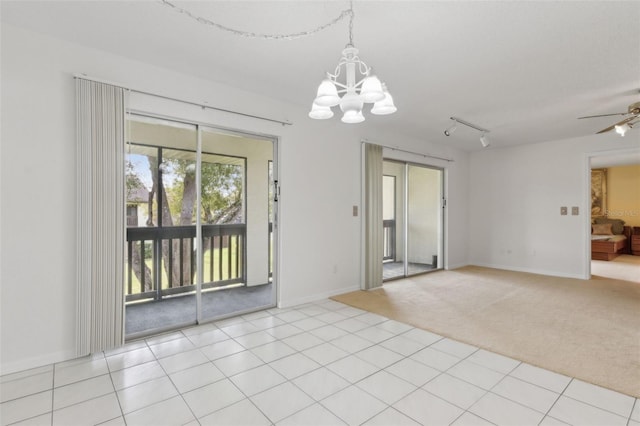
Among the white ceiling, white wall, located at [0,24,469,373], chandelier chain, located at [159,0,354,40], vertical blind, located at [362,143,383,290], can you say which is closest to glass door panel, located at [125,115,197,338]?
white wall, located at [0,24,469,373]

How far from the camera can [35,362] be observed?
98.6 inches

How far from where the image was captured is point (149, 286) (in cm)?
343

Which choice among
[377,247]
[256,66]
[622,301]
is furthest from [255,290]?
[622,301]

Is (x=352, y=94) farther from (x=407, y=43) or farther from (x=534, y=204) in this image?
(x=534, y=204)

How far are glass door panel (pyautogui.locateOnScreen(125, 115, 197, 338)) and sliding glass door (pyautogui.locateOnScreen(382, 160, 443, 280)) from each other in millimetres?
3508

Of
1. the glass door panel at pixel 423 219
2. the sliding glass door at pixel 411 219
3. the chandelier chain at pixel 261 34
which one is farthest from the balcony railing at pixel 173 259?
the glass door panel at pixel 423 219

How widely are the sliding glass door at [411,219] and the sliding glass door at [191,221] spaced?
2.73 m

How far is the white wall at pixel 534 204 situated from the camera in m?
5.81

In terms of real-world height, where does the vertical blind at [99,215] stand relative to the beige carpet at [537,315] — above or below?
above

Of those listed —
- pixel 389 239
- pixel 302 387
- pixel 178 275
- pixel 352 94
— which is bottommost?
pixel 302 387

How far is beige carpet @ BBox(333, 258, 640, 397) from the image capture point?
8.64ft

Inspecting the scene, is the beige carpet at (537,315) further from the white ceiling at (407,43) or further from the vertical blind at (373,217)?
the white ceiling at (407,43)

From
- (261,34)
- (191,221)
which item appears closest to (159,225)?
(191,221)

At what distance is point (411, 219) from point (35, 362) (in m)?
5.66
